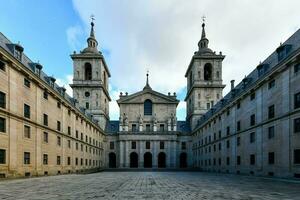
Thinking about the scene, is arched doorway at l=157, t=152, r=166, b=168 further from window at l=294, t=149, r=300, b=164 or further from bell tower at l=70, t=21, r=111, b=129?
window at l=294, t=149, r=300, b=164

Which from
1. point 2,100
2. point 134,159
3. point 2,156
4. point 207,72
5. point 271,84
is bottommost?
point 134,159

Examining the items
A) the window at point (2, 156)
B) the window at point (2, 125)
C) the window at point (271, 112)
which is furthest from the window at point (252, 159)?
the window at point (2, 125)

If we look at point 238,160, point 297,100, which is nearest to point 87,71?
point 238,160

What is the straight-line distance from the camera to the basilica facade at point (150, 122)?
2481 centimetres

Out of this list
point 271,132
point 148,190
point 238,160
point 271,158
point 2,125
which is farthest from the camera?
point 238,160

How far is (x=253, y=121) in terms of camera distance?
32.7 meters

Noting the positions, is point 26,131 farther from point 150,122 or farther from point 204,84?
point 204,84

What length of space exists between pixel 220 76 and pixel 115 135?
114 feet

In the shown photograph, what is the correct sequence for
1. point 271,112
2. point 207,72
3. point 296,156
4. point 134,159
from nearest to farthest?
point 296,156 < point 271,112 < point 134,159 < point 207,72

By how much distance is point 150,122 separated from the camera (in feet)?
238

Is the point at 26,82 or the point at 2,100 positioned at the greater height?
the point at 26,82

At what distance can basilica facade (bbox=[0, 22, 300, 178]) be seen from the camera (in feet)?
81.4

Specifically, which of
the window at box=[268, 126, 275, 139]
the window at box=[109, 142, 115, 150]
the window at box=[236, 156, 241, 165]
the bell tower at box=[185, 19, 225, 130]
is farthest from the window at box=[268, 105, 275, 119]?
the window at box=[109, 142, 115, 150]

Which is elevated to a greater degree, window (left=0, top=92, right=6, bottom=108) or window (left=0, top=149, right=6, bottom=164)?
window (left=0, top=92, right=6, bottom=108)
